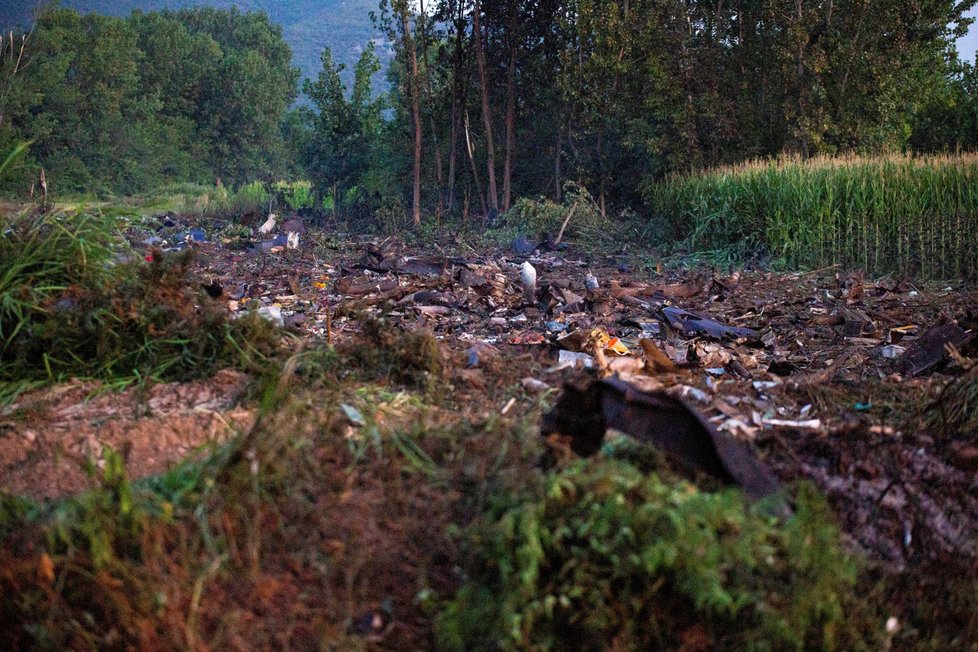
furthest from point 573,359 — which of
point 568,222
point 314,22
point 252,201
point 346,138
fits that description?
point 314,22

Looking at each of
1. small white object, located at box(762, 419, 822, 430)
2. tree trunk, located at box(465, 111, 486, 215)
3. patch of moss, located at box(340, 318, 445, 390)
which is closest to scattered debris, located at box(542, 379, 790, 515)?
small white object, located at box(762, 419, 822, 430)

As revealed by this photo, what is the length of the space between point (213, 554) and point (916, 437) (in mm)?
2317

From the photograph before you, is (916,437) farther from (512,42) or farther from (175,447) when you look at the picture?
(512,42)

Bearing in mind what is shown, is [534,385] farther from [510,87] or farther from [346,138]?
[346,138]

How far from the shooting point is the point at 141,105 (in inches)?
1366

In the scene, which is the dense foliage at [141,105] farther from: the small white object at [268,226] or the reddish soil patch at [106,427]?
the reddish soil patch at [106,427]

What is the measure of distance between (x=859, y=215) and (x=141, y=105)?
1239 inches

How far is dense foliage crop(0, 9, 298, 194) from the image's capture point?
2836cm

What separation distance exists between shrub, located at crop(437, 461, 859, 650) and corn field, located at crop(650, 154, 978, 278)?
33.4ft

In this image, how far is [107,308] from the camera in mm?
3535

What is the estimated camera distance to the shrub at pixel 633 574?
1825mm

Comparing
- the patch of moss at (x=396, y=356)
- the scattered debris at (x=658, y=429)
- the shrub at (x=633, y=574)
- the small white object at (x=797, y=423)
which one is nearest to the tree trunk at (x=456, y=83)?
the patch of moss at (x=396, y=356)

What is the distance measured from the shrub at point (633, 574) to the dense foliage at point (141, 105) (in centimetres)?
2323

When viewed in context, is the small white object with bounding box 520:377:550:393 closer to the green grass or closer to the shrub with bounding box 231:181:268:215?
the green grass
